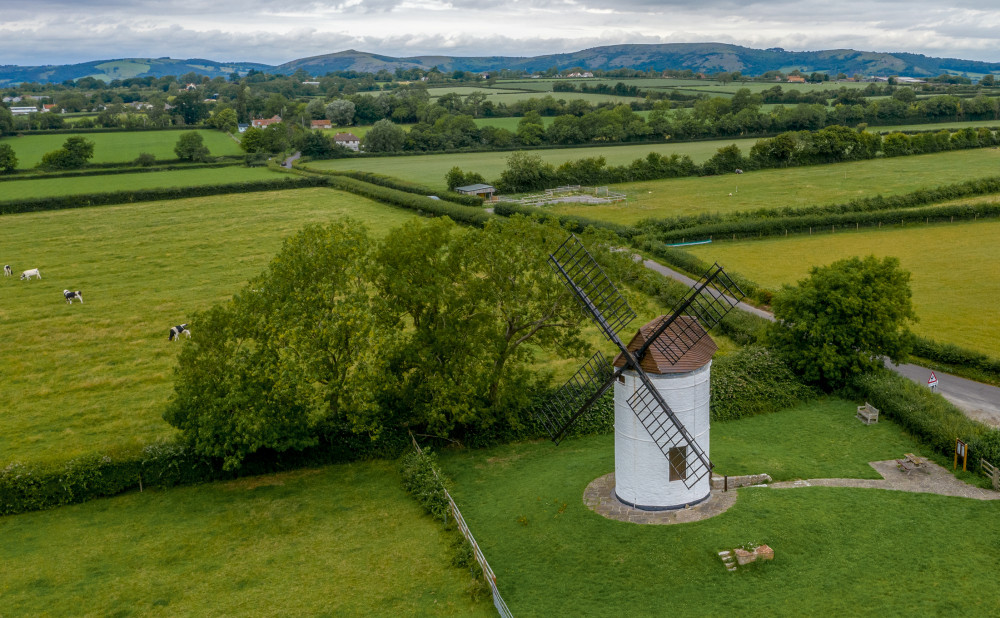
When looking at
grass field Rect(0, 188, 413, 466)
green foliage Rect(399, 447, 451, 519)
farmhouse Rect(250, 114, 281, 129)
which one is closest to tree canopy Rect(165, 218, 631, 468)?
green foliage Rect(399, 447, 451, 519)

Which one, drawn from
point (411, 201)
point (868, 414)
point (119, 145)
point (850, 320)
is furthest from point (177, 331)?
point (119, 145)

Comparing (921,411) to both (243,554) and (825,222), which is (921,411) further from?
(825,222)

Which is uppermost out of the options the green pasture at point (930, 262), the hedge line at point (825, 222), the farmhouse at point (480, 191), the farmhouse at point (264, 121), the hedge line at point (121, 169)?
the farmhouse at point (264, 121)

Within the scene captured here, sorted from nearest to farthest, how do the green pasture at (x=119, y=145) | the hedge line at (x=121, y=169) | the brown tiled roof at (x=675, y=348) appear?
1. the brown tiled roof at (x=675, y=348)
2. the hedge line at (x=121, y=169)
3. the green pasture at (x=119, y=145)

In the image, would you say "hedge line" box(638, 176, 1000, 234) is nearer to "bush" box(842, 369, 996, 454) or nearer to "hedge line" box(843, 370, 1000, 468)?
"bush" box(842, 369, 996, 454)

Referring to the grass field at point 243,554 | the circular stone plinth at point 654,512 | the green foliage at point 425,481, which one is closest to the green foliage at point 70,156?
the grass field at point 243,554

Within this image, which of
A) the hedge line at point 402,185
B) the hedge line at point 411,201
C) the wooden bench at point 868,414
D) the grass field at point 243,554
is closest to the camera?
the grass field at point 243,554

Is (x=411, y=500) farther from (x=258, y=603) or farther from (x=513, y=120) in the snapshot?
(x=513, y=120)

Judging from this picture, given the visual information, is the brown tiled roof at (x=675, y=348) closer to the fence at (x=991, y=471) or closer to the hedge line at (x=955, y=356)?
the fence at (x=991, y=471)
